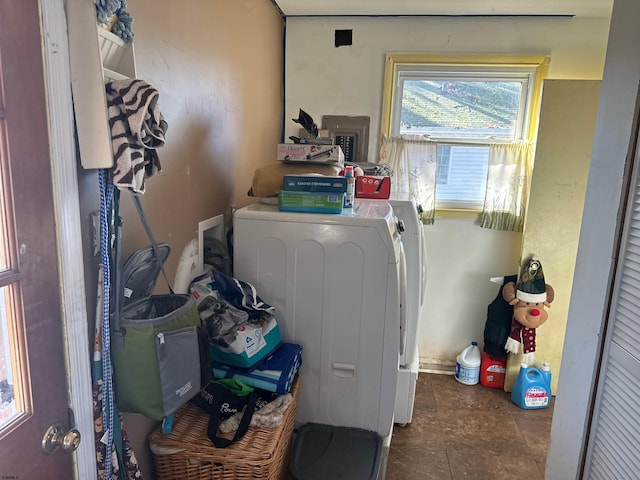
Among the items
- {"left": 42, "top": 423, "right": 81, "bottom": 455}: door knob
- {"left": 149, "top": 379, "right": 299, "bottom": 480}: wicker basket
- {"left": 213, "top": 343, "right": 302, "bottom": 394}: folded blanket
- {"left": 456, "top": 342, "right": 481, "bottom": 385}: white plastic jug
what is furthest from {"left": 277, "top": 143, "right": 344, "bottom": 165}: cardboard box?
{"left": 456, "top": 342, "right": 481, "bottom": 385}: white plastic jug

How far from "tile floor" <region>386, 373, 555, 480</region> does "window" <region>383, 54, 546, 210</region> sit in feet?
4.24

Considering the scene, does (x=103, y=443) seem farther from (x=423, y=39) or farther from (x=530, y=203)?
(x=423, y=39)

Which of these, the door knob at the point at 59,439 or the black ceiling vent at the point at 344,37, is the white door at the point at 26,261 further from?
the black ceiling vent at the point at 344,37

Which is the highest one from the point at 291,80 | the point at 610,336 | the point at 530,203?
the point at 291,80

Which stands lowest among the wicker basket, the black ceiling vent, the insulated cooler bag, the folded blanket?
the wicker basket

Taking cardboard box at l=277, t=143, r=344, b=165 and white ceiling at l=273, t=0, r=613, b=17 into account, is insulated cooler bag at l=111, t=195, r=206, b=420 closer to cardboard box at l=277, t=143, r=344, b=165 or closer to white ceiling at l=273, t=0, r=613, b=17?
cardboard box at l=277, t=143, r=344, b=165

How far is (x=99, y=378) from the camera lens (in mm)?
984

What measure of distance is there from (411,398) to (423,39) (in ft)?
7.46

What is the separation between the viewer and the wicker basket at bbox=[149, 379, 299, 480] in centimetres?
127

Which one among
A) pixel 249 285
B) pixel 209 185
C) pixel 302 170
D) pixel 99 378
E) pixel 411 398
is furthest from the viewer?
pixel 411 398

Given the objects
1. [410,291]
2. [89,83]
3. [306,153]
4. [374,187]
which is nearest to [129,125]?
[89,83]

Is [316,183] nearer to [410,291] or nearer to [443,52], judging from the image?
[410,291]

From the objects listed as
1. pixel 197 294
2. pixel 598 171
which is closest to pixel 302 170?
pixel 197 294

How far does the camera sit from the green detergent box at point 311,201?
65.4 inches
